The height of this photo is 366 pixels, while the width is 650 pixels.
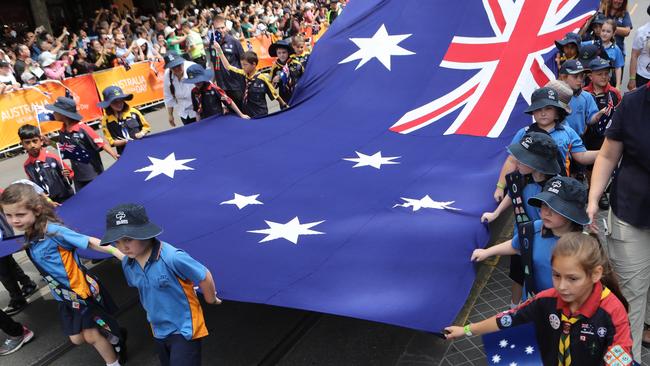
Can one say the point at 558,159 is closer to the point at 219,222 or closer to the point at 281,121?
the point at 219,222

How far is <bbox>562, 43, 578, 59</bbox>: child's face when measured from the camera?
5965 mm

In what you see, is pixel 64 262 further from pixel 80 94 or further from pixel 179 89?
pixel 80 94

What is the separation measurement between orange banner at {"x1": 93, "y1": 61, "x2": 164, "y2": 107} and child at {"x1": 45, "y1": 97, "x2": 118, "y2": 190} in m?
7.46

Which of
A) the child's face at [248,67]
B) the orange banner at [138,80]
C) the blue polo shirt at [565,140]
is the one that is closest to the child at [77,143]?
the child's face at [248,67]

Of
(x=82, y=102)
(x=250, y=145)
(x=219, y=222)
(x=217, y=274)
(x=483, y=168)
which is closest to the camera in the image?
(x=217, y=274)

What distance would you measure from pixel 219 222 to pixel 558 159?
2.58m

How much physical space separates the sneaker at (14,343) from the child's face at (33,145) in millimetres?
1688

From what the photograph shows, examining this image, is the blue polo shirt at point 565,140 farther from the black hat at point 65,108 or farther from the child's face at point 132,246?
the black hat at point 65,108

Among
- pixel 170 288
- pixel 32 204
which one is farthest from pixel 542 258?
pixel 32 204

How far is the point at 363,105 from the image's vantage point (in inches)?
256

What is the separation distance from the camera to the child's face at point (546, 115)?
A: 393cm

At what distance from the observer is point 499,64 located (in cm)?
617

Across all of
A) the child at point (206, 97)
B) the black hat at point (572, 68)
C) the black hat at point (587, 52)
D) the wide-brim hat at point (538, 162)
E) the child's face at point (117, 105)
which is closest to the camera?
the wide-brim hat at point (538, 162)

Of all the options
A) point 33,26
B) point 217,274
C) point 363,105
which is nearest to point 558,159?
point 217,274
